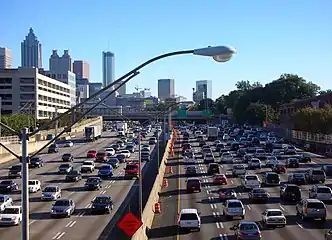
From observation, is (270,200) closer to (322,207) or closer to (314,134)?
(322,207)

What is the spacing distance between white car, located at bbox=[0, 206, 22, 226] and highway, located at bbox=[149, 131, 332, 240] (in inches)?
316

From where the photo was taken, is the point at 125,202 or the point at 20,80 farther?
the point at 20,80

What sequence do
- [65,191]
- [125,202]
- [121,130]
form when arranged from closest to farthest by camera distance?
[125,202] < [65,191] < [121,130]

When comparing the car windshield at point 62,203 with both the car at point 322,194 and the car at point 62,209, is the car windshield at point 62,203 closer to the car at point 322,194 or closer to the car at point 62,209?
the car at point 62,209

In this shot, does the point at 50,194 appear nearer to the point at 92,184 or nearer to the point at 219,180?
the point at 92,184

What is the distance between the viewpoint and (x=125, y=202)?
44781 millimetres

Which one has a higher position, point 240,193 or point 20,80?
point 20,80

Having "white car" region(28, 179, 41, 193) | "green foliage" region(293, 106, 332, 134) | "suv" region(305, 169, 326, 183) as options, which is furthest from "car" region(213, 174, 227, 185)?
"green foliage" region(293, 106, 332, 134)


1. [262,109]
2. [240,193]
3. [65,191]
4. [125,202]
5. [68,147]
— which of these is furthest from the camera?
[262,109]

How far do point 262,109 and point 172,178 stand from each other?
423 ft

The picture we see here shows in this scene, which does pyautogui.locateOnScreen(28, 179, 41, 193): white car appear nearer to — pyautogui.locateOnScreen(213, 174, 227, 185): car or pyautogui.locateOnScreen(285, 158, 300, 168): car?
pyautogui.locateOnScreen(213, 174, 227, 185): car

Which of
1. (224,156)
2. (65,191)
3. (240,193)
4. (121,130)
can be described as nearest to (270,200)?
(240,193)

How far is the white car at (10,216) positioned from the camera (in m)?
35.4

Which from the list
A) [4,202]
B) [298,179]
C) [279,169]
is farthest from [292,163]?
[4,202]
